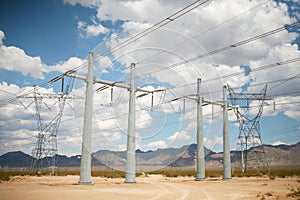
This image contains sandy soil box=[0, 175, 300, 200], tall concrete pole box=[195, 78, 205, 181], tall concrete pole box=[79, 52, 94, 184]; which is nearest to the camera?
sandy soil box=[0, 175, 300, 200]

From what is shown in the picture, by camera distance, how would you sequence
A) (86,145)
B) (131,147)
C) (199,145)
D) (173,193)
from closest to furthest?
(173,193) → (86,145) → (131,147) → (199,145)

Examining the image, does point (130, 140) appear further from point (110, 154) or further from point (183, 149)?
point (183, 149)

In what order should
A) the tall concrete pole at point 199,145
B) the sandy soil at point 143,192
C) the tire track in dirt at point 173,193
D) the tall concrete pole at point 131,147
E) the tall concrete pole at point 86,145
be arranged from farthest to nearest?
the tall concrete pole at point 199,145 → the tall concrete pole at point 131,147 → the tall concrete pole at point 86,145 → the tire track in dirt at point 173,193 → the sandy soil at point 143,192

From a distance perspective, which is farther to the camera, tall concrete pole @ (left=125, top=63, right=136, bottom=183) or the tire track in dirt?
tall concrete pole @ (left=125, top=63, right=136, bottom=183)

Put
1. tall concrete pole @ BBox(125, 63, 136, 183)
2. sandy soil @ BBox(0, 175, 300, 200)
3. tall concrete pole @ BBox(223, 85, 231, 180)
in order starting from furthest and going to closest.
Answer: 1. tall concrete pole @ BBox(223, 85, 231, 180)
2. tall concrete pole @ BBox(125, 63, 136, 183)
3. sandy soil @ BBox(0, 175, 300, 200)

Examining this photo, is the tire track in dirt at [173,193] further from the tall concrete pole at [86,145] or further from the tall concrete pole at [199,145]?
the tall concrete pole at [199,145]

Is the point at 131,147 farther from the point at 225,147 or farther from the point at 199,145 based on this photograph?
the point at 225,147

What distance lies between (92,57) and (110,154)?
49.2 feet

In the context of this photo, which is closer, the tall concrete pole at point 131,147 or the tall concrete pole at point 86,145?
the tall concrete pole at point 86,145

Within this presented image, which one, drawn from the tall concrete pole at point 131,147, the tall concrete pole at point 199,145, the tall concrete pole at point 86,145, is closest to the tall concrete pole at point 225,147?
the tall concrete pole at point 199,145

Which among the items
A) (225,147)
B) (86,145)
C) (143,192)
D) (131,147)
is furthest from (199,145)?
(143,192)

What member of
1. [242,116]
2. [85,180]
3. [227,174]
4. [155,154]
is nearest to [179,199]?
[155,154]

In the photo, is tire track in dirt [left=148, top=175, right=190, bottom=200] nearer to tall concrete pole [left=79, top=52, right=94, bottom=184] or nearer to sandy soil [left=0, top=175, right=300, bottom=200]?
sandy soil [left=0, top=175, right=300, bottom=200]

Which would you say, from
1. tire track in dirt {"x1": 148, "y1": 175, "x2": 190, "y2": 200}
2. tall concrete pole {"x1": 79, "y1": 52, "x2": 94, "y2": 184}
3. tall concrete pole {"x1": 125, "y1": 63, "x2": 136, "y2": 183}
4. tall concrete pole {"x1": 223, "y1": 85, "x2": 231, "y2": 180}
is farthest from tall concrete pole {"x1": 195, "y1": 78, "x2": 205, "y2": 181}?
tall concrete pole {"x1": 79, "y1": 52, "x2": 94, "y2": 184}
